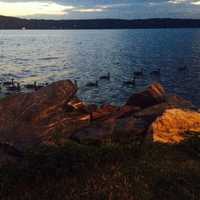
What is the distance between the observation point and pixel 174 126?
1484 centimetres

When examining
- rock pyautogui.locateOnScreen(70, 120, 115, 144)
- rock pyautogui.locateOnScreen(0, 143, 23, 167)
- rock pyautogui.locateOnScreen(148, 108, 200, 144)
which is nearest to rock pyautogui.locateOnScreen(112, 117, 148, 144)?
rock pyautogui.locateOnScreen(70, 120, 115, 144)

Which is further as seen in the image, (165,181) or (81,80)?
(81,80)

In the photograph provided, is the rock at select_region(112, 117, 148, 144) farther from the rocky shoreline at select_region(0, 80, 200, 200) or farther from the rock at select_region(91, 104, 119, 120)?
the rock at select_region(91, 104, 119, 120)

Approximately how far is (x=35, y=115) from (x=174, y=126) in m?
6.08

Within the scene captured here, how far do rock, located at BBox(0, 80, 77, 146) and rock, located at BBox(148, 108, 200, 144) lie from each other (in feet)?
14.2

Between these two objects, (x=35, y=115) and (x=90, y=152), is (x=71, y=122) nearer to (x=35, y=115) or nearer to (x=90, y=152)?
(x=35, y=115)

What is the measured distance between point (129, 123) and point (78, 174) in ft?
18.7

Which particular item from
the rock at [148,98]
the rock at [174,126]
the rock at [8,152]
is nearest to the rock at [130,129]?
the rock at [174,126]

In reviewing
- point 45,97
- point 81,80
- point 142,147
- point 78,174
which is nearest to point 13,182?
point 78,174

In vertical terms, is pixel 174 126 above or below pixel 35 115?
above


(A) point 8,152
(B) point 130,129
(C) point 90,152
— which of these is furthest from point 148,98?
(C) point 90,152

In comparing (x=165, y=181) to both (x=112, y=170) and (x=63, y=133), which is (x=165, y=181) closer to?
(x=112, y=170)

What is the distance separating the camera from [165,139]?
14156mm

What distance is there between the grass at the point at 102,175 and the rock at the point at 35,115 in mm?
4757
